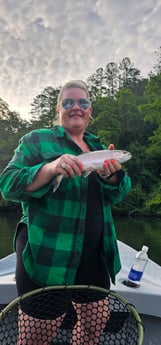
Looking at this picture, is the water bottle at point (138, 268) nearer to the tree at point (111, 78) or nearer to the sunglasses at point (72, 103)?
the sunglasses at point (72, 103)

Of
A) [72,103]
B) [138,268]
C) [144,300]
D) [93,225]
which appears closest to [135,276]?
[138,268]

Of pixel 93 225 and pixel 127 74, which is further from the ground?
pixel 127 74

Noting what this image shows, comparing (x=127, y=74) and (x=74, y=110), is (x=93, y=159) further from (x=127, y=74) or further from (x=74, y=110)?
(x=127, y=74)

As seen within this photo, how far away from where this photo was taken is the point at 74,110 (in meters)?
1.80

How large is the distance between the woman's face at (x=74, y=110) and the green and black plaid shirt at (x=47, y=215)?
7.6 inches

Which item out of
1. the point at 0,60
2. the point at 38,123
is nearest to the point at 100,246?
the point at 0,60

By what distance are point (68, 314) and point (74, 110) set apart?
110cm

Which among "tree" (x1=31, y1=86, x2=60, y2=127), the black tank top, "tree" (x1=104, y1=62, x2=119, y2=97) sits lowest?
the black tank top

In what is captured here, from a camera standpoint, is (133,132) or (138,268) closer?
(138,268)

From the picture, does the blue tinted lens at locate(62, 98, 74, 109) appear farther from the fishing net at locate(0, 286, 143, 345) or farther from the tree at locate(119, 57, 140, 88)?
the tree at locate(119, 57, 140, 88)

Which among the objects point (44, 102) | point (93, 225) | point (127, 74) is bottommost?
point (93, 225)

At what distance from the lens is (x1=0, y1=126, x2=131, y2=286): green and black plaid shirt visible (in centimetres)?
156

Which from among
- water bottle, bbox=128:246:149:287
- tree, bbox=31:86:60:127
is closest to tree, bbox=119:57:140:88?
tree, bbox=31:86:60:127

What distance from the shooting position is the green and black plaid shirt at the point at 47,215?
61.3 inches
